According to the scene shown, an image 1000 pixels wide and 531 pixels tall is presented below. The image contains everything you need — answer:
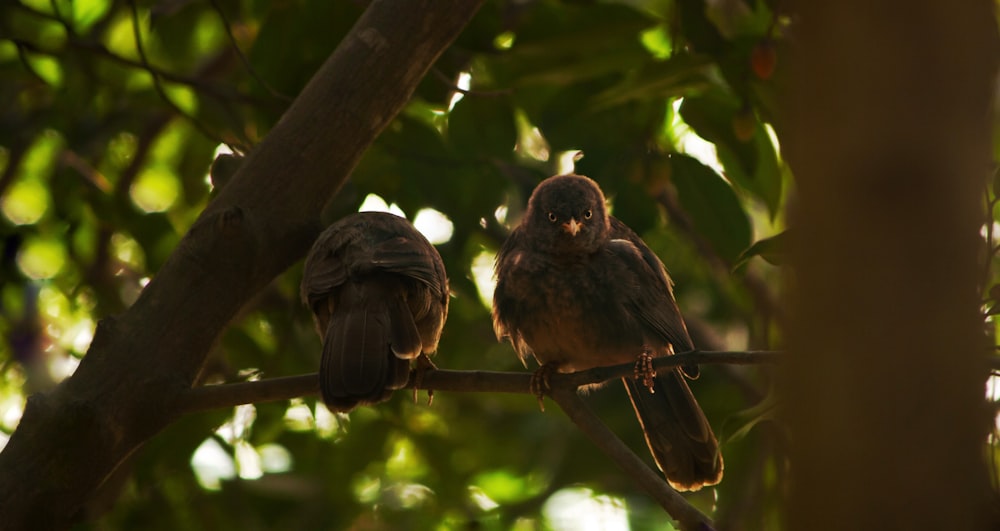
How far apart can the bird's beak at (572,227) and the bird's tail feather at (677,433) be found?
0.69 meters

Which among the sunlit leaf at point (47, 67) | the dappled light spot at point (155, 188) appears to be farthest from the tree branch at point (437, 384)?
the dappled light spot at point (155, 188)

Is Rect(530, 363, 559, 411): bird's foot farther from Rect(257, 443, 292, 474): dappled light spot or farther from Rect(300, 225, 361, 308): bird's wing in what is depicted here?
Rect(257, 443, 292, 474): dappled light spot

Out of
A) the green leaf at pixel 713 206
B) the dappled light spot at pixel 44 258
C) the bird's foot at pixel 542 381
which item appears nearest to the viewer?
the bird's foot at pixel 542 381

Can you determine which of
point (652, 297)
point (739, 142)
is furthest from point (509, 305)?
point (739, 142)

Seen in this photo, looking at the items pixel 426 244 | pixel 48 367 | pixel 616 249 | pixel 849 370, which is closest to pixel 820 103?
pixel 849 370

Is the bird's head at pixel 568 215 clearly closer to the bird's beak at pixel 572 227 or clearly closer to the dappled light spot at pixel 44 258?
the bird's beak at pixel 572 227

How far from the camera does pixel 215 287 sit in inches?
123

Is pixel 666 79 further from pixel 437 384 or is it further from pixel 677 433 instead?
pixel 677 433

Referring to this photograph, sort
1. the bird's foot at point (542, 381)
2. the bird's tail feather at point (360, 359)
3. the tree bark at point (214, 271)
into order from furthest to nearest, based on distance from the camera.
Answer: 1. the bird's foot at point (542, 381)
2. the bird's tail feather at point (360, 359)
3. the tree bark at point (214, 271)

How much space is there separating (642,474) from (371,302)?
1.26m

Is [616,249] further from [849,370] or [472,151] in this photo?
[849,370]

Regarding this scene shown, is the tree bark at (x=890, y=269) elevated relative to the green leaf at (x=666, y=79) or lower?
elevated

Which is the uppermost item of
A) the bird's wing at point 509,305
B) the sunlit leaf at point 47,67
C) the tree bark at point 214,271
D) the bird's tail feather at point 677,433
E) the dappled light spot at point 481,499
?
the tree bark at point 214,271

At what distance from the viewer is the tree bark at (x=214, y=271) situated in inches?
113
